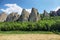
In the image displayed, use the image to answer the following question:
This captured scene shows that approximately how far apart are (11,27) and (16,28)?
2.23 metres

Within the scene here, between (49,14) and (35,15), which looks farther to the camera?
(49,14)

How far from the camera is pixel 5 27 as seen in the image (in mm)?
72812

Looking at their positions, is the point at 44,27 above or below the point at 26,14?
below

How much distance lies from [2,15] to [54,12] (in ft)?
188

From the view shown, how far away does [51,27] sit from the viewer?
7025cm

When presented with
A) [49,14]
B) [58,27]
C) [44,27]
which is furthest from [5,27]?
[49,14]

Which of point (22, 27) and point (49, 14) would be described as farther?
point (49, 14)

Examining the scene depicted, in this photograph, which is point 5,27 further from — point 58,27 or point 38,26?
point 58,27

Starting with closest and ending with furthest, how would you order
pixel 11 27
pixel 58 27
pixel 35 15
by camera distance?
pixel 58 27, pixel 11 27, pixel 35 15

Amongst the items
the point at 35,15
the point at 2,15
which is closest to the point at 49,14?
the point at 35,15

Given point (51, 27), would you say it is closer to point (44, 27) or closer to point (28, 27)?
point (44, 27)

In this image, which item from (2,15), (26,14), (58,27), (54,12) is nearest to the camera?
(58,27)

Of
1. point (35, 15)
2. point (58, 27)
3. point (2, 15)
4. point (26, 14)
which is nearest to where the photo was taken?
point (58, 27)

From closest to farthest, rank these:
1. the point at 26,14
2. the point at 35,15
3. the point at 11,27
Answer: the point at 11,27, the point at 35,15, the point at 26,14
